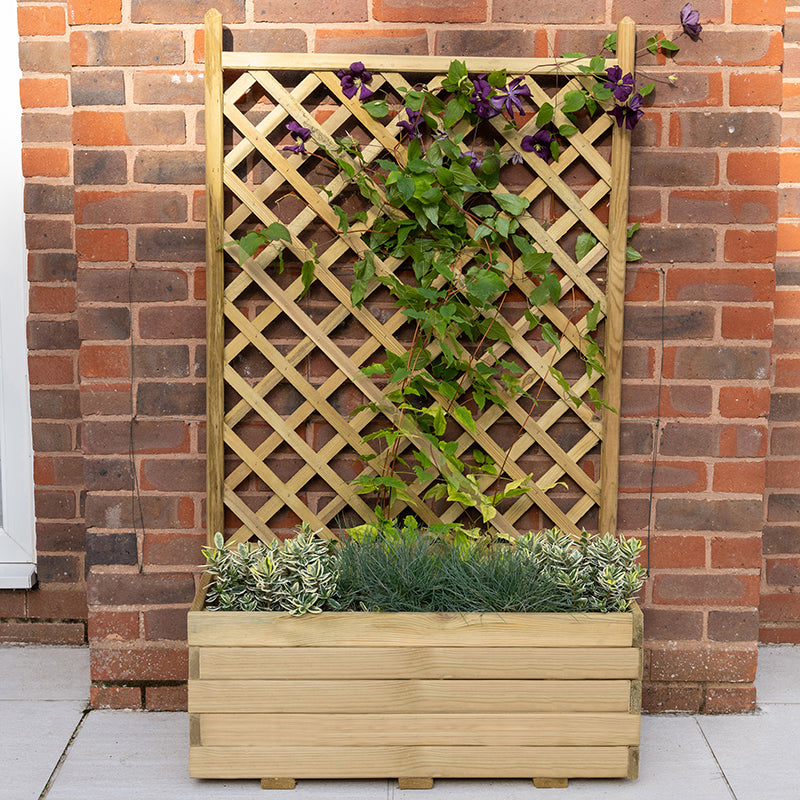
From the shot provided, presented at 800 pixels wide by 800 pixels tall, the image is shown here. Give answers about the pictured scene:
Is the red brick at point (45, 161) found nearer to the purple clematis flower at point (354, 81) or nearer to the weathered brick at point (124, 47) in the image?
the weathered brick at point (124, 47)

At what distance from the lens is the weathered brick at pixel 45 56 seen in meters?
2.24

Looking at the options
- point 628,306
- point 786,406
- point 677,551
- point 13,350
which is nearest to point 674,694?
point 677,551

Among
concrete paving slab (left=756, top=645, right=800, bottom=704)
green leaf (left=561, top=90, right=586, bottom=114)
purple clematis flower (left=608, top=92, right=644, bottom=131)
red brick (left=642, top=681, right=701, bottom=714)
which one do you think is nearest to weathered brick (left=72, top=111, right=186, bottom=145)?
green leaf (left=561, top=90, right=586, bottom=114)

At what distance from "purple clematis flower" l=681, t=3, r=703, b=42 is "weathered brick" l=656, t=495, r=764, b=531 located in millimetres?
1093

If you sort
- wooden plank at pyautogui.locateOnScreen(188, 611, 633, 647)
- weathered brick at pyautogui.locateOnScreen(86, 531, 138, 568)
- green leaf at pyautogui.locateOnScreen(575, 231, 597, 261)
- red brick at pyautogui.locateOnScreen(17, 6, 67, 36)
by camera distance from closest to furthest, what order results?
wooden plank at pyautogui.locateOnScreen(188, 611, 633, 647), green leaf at pyautogui.locateOnScreen(575, 231, 597, 261), weathered brick at pyautogui.locateOnScreen(86, 531, 138, 568), red brick at pyautogui.locateOnScreen(17, 6, 67, 36)

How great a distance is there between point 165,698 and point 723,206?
5.96 feet

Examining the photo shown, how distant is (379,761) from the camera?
177cm

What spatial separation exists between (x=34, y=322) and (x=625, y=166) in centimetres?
161

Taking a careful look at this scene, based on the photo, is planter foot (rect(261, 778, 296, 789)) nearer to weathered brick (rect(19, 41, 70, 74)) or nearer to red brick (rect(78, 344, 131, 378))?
red brick (rect(78, 344, 131, 378))

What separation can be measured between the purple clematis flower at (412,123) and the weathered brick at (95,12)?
69 centimetres

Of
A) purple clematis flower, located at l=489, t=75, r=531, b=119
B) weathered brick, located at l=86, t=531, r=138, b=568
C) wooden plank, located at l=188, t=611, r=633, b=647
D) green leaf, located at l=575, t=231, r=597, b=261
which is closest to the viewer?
wooden plank, located at l=188, t=611, r=633, b=647

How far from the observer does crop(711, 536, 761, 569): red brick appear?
2.10 m

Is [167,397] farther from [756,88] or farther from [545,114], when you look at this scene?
[756,88]

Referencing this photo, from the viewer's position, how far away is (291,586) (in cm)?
177
